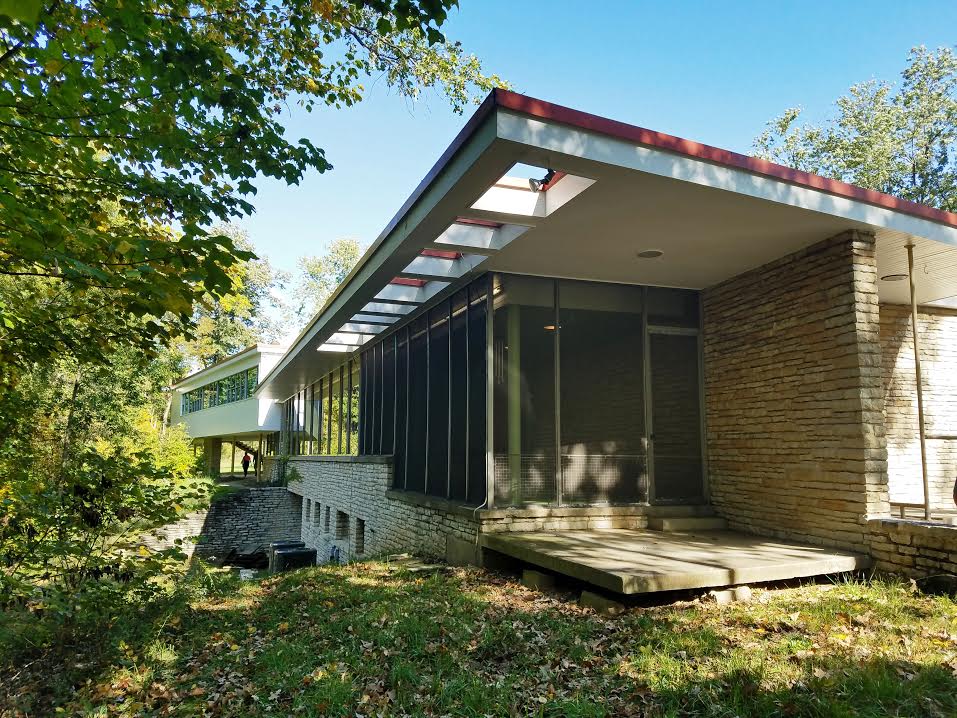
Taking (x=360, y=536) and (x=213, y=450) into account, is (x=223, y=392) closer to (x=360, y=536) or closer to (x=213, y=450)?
(x=213, y=450)

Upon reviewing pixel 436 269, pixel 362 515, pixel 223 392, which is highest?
pixel 436 269

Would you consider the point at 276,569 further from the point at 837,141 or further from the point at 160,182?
the point at 837,141

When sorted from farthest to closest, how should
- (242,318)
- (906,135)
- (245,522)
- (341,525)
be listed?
(242,318)
(906,135)
(245,522)
(341,525)

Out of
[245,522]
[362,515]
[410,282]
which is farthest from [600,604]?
[245,522]

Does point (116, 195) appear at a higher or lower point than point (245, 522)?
higher

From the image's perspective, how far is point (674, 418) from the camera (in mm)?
8227

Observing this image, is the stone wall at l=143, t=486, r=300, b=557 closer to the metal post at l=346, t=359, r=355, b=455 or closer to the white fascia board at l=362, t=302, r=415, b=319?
the metal post at l=346, t=359, r=355, b=455

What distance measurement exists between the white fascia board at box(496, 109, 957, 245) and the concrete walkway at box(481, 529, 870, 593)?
10.4ft

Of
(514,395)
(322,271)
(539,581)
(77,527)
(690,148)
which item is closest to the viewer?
(690,148)

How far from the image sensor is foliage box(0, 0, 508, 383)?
11.5 ft

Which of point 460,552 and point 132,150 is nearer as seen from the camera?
point 132,150

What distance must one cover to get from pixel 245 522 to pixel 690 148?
19.1 metres

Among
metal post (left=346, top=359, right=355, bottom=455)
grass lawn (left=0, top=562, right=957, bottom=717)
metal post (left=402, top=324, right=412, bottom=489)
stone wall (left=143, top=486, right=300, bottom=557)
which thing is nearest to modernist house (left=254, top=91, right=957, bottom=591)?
metal post (left=402, top=324, right=412, bottom=489)

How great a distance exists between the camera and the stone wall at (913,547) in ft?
17.0
